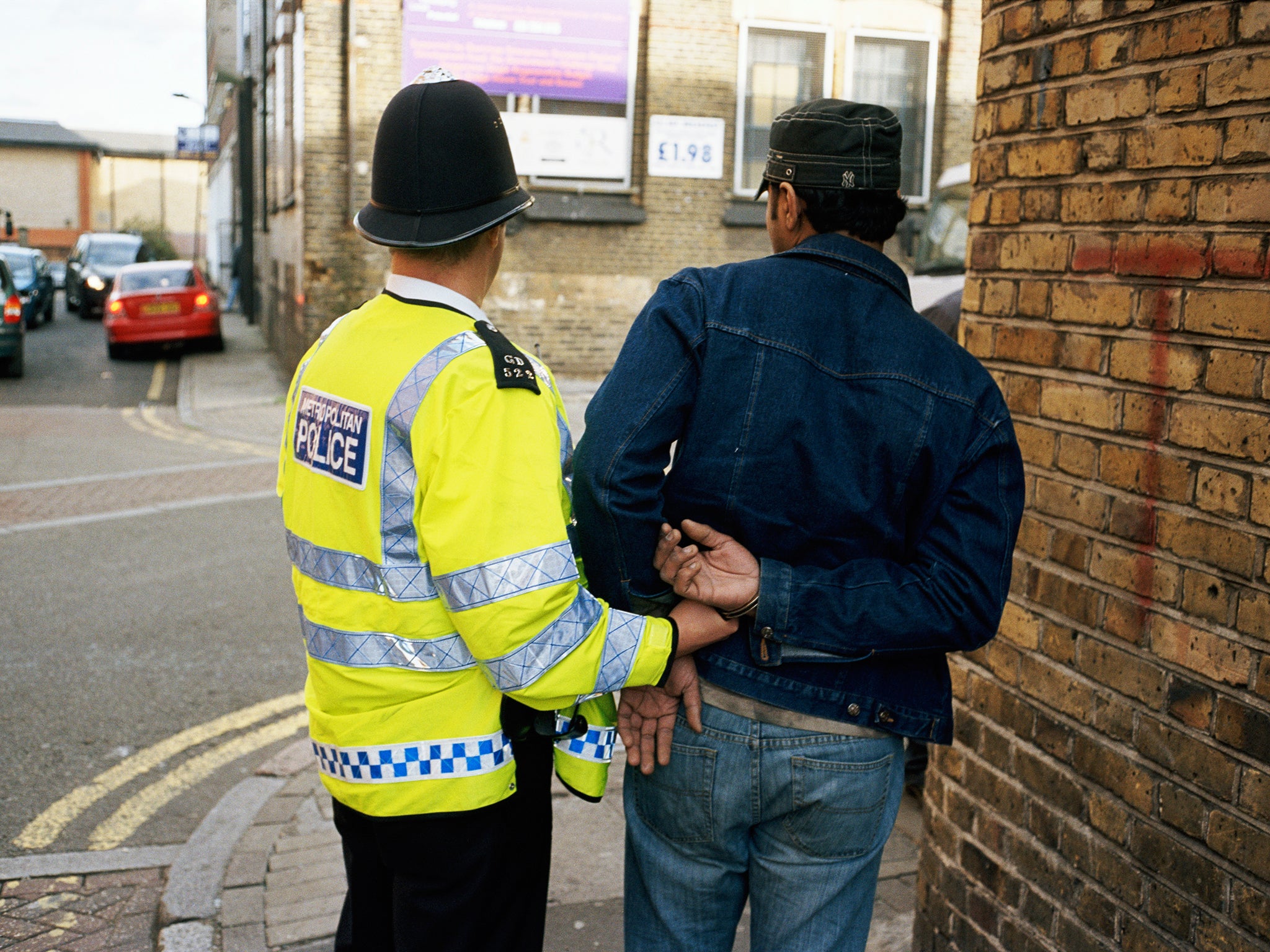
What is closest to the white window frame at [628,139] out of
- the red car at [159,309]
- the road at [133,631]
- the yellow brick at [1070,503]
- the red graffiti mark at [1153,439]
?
the road at [133,631]

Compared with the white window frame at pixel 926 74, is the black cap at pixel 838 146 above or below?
below

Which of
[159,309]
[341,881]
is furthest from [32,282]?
[341,881]

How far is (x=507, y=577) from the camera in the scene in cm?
188

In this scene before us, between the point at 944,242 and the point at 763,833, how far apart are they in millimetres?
8084

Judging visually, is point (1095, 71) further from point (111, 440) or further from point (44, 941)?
point (111, 440)

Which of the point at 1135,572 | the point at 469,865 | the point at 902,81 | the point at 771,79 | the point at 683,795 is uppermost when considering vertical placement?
the point at 902,81

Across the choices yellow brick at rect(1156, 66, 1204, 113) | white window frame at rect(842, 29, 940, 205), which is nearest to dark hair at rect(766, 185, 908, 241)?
yellow brick at rect(1156, 66, 1204, 113)

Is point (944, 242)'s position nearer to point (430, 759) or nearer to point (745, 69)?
point (745, 69)

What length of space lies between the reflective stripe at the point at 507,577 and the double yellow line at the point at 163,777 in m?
2.93

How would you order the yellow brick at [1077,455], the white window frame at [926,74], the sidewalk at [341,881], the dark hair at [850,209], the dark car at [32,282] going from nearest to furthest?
the dark hair at [850,209] → the yellow brick at [1077,455] → the sidewalk at [341,881] → the white window frame at [926,74] → the dark car at [32,282]

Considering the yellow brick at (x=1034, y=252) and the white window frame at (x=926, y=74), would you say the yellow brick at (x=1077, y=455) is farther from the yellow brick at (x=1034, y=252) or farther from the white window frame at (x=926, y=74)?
the white window frame at (x=926, y=74)

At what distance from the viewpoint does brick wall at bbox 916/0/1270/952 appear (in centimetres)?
210

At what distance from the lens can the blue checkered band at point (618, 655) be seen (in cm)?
195

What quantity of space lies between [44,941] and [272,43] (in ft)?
65.3
